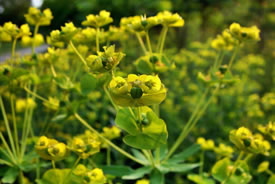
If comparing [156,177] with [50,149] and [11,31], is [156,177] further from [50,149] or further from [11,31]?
[11,31]

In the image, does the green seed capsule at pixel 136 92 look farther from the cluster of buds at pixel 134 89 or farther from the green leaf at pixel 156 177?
the green leaf at pixel 156 177

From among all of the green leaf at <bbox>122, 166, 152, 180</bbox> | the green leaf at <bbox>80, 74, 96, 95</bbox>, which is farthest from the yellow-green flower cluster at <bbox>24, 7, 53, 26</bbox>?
the green leaf at <bbox>122, 166, 152, 180</bbox>

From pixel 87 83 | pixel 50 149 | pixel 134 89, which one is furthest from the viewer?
pixel 87 83

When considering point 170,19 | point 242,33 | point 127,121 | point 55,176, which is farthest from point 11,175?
point 242,33

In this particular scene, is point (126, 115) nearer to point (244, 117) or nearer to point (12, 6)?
point (244, 117)

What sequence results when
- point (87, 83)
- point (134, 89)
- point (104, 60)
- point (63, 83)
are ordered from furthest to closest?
point (63, 83), point (87, 83), point (104, 60), point (134, 89)

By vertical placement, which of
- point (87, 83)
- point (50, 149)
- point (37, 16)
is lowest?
point (50, 149)
